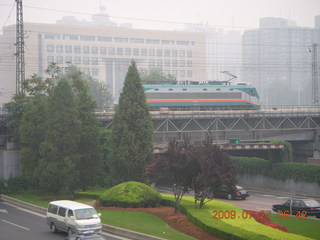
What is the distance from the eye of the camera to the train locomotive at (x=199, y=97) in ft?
240

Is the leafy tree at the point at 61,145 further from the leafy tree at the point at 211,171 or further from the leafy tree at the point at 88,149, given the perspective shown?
the leafy tree at the point at 211,171

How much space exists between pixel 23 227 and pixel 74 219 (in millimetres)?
5688

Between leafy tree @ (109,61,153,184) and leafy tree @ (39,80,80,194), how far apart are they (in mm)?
3980

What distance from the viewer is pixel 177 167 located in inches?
1206

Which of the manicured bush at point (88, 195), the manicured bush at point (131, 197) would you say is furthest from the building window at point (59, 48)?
the manicured bush at point (131, 197)

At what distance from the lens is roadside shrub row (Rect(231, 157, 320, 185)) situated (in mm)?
49959

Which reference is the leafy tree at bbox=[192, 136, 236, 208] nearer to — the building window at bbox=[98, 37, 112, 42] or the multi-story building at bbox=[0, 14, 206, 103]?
the multi-story building at bbox=[0, 14, 206, 103]

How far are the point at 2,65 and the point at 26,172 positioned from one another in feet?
376

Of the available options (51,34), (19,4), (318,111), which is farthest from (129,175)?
(51,34)

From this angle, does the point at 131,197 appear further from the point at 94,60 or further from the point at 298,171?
the point at 94,60

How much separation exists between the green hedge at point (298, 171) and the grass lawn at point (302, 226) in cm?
1990

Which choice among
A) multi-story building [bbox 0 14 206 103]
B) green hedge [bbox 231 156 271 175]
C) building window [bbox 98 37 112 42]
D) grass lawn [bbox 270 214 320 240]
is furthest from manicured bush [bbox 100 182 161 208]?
building window [bbox 98 37 112 42]

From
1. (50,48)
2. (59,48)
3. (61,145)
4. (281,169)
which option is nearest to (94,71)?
(59,48)

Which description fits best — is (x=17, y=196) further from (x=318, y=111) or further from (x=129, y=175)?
(x=318, y=111)
